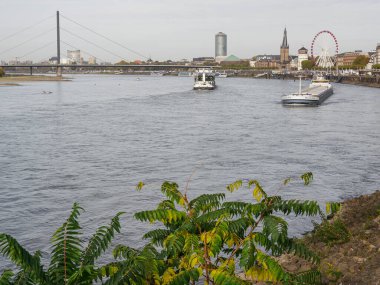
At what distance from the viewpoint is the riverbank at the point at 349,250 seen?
905 centimetres

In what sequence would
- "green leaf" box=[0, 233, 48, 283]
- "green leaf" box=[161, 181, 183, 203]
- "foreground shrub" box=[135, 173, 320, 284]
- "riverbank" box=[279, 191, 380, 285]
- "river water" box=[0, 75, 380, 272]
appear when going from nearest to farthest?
1. "green leaf" box=[0, 233, 48, 283]
2. "foreground shrub" box=[135, 173, 320, 284]
3. "green leaf" box=[161, 181, 183, 203]
4. "riverbank" box=[279, 191, 380, 285]
5. "river water" box=[0, 75, 380, 272]

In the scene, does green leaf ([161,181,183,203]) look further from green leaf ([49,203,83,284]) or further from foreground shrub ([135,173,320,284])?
green leaf ([49,203,83,284])

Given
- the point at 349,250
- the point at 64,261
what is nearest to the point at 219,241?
the point at 64,261

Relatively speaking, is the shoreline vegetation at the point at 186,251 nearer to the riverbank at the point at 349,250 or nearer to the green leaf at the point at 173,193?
the green leaf at the point at 173,193

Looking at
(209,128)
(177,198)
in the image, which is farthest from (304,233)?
(209,128)

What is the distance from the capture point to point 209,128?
137ft

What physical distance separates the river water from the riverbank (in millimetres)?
2362

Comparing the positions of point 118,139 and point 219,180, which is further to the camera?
point 118,139

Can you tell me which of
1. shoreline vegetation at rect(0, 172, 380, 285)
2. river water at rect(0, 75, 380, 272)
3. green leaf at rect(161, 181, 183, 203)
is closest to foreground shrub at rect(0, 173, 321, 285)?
shoreline vegetation at rect(0, 172, 380, 285)

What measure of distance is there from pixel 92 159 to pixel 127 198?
8.60 meters

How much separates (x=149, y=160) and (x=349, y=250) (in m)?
16.6

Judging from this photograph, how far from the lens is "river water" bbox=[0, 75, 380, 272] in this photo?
1736 cm

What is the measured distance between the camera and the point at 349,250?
10.6 m

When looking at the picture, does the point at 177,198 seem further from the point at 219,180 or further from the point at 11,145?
the point at 11,145
